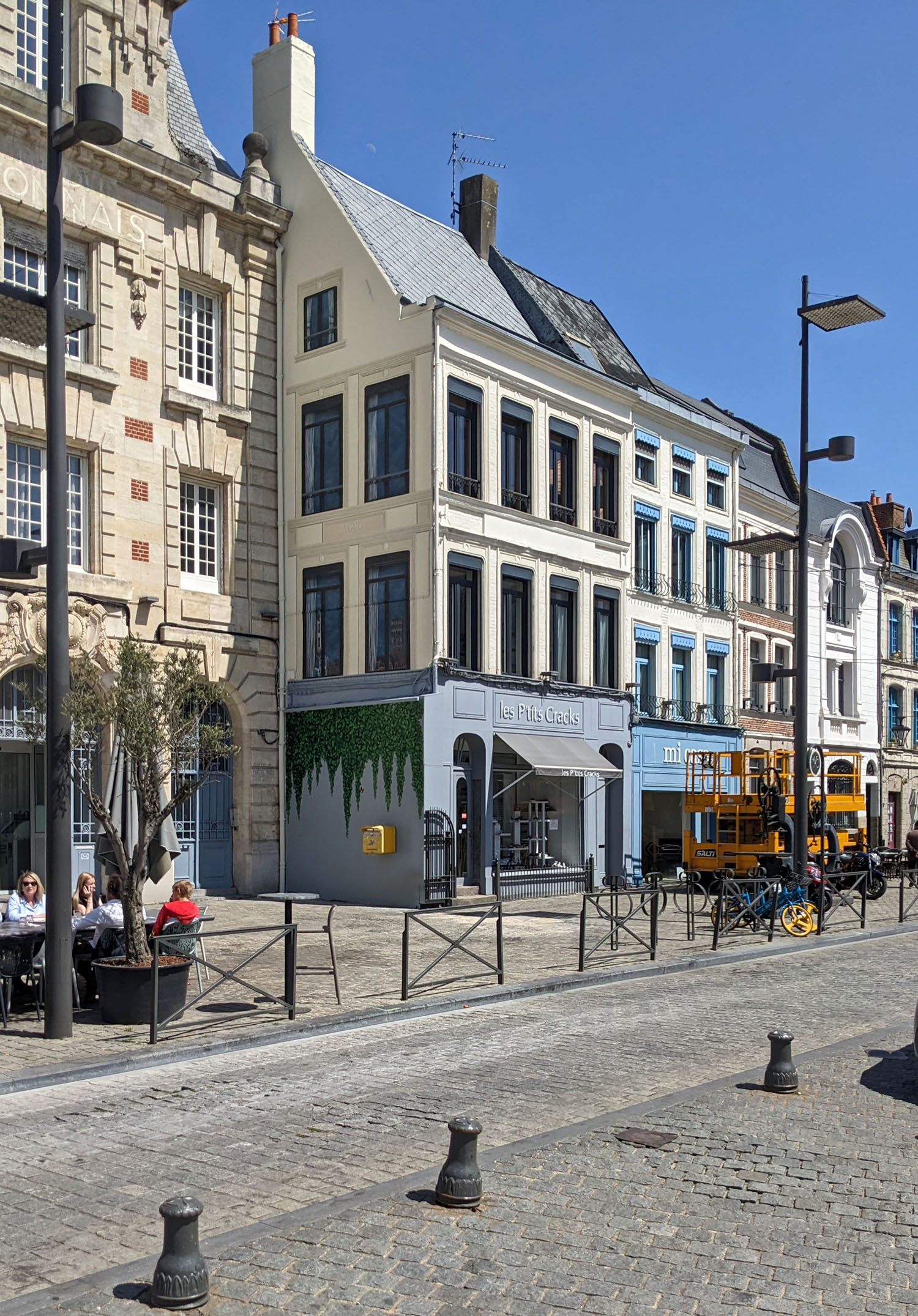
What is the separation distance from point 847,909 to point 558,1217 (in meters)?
18.6

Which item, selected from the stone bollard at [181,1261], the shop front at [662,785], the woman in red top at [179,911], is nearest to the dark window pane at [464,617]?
the shop front at [662,785]

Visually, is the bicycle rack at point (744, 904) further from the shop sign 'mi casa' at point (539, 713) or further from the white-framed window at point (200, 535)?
the white-framed window at point (200, 535)

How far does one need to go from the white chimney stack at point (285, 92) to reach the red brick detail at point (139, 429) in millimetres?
7669

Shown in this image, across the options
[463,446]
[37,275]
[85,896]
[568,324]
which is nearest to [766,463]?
[568,324]

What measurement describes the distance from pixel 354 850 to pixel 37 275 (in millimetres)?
11445

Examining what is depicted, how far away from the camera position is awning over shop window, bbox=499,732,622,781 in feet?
80.9

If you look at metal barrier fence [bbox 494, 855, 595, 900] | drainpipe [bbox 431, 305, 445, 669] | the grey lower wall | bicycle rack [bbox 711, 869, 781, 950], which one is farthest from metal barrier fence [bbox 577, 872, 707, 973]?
drainpipe [bbox 431, 305, 445, 669]

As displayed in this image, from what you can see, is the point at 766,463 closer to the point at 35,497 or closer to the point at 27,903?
the point at 35,497

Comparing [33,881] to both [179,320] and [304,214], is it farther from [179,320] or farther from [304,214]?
[304,214]

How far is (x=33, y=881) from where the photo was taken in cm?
1319

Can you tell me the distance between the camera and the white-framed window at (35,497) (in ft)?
67.5

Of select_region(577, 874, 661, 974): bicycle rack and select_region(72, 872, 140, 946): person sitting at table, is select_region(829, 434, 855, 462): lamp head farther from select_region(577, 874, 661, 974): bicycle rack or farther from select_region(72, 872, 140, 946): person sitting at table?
select_region(72, 872, 140, 946): person sitting at table

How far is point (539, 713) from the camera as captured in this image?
85.1 feet

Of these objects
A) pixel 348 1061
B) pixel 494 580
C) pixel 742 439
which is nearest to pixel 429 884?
pixel 494 580
